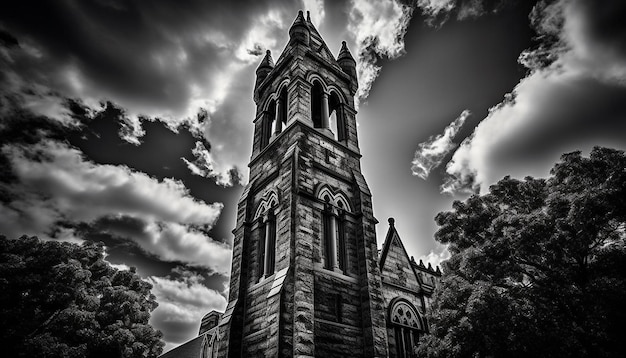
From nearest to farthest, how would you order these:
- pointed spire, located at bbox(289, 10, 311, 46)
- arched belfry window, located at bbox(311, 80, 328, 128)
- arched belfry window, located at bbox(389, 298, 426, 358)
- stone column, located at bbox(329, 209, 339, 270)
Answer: stone column, located at bbox(329, 209, 339, 270) → arched belfry window, located at bbox(389, 298, 426, 358) → arched belfry window, located at bbox(311, 80, 328, 128) → pointed spire, located at bbox(289, 10, 311, 46)

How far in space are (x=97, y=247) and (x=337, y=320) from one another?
21562 mm

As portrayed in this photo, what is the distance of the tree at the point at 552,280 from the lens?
6.94 meters

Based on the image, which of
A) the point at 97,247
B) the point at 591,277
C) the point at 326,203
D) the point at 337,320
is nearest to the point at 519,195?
the point at 591,277

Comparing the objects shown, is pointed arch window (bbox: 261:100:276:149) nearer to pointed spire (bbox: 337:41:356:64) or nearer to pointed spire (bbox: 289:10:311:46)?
pointed spire (bbox: 289:10:311:46)

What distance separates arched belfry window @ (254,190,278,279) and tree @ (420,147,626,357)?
5224 mm

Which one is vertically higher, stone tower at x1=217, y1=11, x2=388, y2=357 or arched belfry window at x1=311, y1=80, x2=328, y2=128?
arched belfry window at x1=311, y1=80, x2=328, y2=128

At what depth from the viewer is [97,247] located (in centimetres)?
2380

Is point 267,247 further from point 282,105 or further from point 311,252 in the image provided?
point 282,105

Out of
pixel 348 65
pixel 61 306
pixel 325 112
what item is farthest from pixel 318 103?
pixel 61 306

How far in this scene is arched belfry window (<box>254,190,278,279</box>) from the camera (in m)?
11.0

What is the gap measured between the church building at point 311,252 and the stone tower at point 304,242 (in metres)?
0.03

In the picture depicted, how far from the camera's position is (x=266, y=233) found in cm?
1152

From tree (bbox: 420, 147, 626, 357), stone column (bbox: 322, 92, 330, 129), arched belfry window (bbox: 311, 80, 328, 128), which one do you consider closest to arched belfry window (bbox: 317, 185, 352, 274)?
tree (bbox: 420, 147, 626, 357)

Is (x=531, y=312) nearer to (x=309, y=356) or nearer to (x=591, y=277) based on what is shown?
(x=591, y=277)
